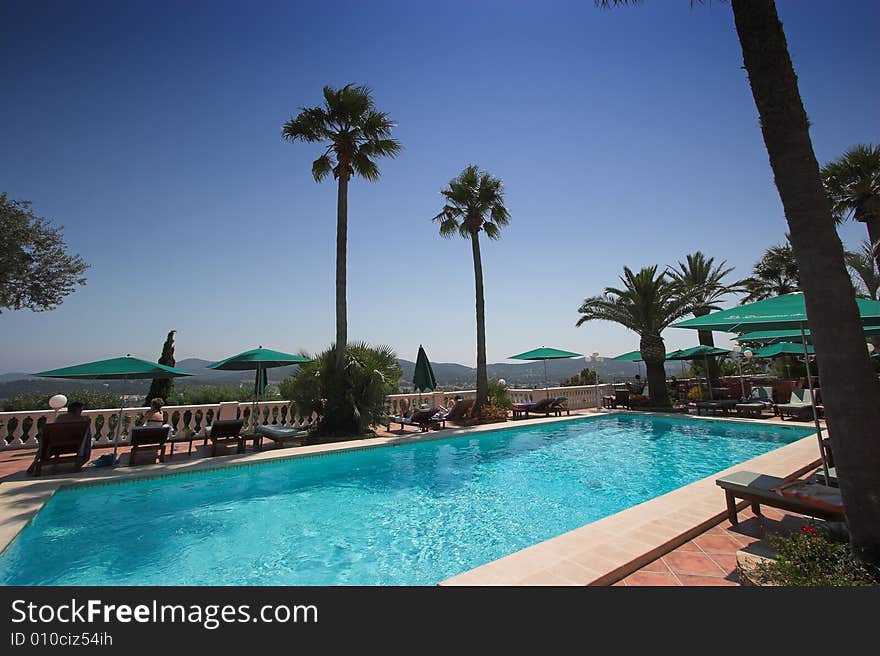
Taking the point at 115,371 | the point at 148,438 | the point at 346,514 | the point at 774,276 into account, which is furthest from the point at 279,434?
the point at 774,276

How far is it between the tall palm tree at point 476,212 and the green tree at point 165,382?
46.5ft

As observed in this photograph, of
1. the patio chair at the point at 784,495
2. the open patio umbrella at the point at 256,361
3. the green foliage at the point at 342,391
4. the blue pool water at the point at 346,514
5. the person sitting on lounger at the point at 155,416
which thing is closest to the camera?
the patio chair at the point at 784,495

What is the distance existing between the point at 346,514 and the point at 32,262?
65.6 ft

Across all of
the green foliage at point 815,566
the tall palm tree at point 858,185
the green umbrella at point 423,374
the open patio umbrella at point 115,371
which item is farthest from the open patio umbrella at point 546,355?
the green foliage at point 815,566

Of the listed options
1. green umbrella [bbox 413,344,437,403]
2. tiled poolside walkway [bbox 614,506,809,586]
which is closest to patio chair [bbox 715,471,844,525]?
tiled poolside walkway [bbox 614,506,809,586]

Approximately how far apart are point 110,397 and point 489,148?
1832 centimetres

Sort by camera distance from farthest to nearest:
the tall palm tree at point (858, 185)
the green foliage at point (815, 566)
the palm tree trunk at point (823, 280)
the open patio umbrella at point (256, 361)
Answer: the tall palm tree at point (858, 185) → the open patio umbrella at point (256, 361) → the palm tree trunk at point (823, 280) → the green foliage at point (815, 566)

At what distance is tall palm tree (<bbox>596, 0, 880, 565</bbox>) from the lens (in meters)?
2.55

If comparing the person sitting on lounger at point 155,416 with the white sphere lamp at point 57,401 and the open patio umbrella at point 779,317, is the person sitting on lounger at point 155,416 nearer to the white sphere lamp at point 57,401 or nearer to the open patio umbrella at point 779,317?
the white sphere lamp at point 57,401

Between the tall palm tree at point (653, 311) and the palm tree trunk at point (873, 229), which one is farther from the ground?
the palm tree trunk at point (873, 229)

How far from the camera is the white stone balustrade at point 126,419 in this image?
9.94 m

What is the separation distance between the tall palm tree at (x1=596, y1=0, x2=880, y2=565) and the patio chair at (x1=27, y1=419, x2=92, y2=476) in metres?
11.8

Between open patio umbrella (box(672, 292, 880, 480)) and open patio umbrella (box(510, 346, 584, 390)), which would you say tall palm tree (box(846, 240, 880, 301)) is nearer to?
open patio umbrella (box(510, 346, 584, 390))
